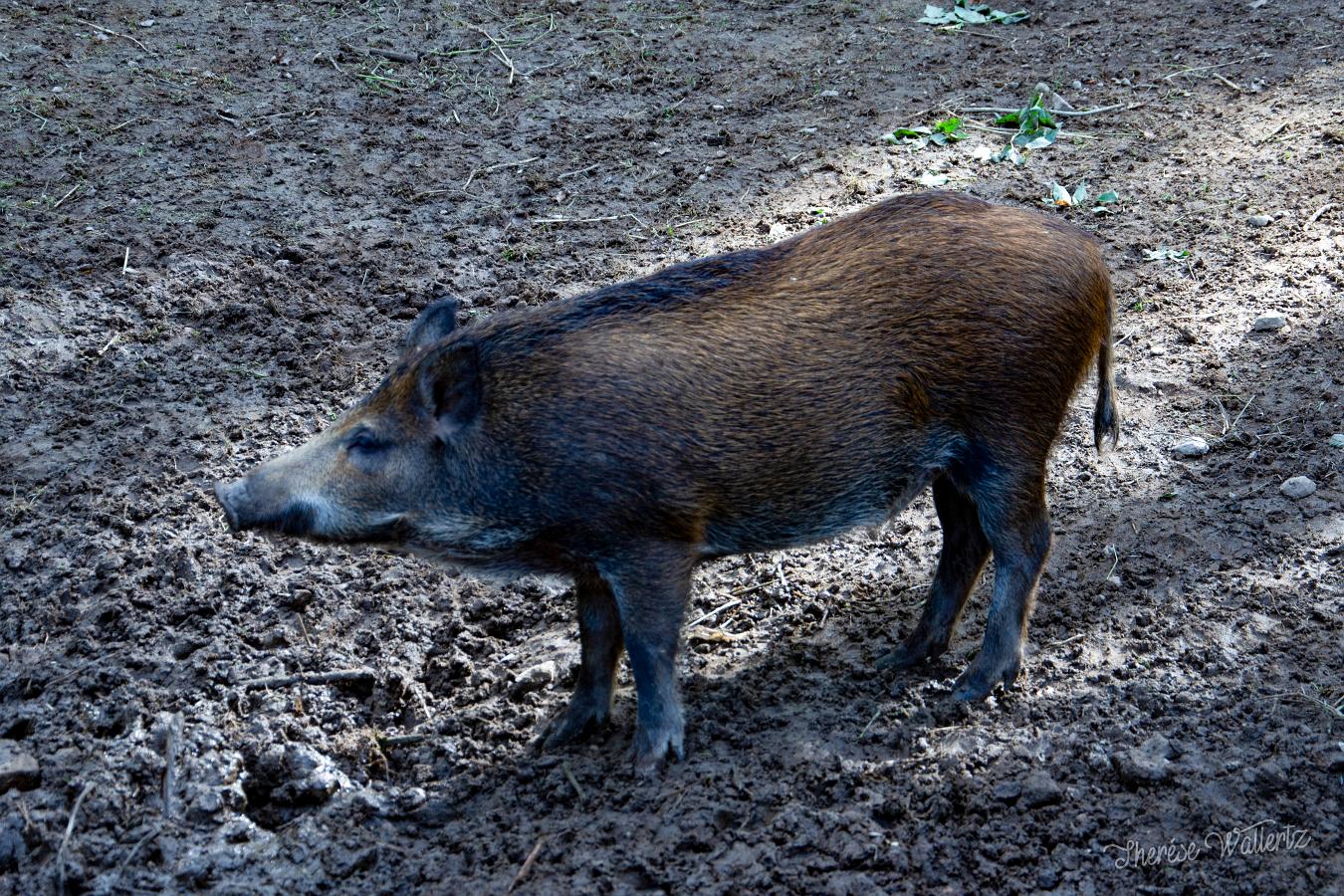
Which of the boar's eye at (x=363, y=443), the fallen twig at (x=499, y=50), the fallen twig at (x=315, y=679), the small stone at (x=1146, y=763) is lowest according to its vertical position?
the fallen twig at (x=315, y=679)

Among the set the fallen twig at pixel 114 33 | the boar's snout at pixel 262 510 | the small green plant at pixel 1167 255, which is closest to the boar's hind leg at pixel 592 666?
the boar's snout at pixel 262 510

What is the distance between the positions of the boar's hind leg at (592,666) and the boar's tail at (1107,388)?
1.70m

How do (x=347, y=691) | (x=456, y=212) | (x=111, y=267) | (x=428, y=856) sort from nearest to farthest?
(x=428, y=856) → (x=347, y=691) → (x=111, y=267) → (x=456, y=212)

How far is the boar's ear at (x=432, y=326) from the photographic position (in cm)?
374

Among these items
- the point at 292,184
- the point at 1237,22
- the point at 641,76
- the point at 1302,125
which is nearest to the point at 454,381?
the point at 292,184

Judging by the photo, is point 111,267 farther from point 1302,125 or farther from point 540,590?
point 1302,125

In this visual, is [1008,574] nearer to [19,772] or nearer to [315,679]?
[315,679]

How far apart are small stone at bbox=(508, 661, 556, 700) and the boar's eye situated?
0.90 meters

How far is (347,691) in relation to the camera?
12.7 ft

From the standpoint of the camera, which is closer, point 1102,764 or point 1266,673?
point 1102,764

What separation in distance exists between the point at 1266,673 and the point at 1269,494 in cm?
103

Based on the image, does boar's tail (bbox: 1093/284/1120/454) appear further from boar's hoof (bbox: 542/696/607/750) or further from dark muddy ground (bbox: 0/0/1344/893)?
boar's hoof (bbox: 542/696/607/750)


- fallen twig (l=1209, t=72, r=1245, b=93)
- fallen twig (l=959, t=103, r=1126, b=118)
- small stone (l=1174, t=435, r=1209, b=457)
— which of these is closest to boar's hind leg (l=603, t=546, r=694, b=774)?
small stone (l=1174, t=435, r=1209, b=457)

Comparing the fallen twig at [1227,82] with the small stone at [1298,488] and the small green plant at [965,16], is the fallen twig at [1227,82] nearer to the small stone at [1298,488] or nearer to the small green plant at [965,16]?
the small green plant at [965,16]
